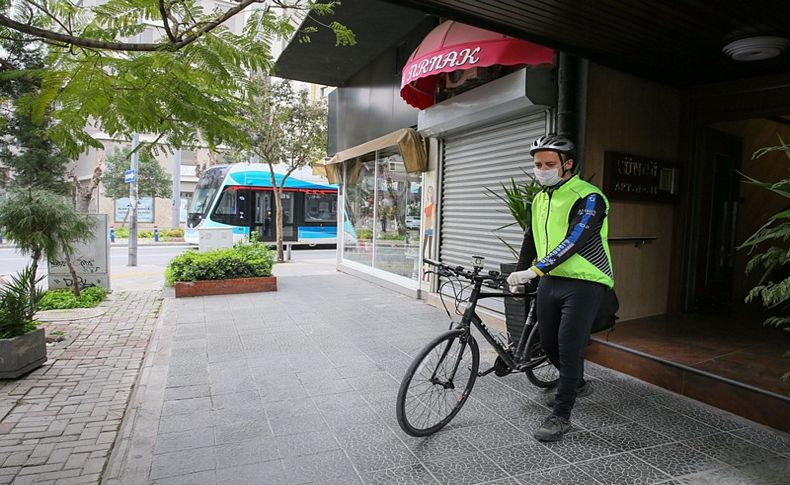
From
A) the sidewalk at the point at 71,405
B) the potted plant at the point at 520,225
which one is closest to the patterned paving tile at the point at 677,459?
the potted plant at the point at 520,225

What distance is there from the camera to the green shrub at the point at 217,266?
8711mm

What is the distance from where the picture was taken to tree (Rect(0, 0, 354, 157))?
3018 millimetres

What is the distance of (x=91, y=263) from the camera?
8.83 meters

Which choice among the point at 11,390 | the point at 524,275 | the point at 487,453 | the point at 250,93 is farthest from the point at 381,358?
the point at 11,390

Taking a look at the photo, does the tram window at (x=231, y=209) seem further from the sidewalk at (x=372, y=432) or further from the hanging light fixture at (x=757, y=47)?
the hanging light fixture at (x=757, y=47)

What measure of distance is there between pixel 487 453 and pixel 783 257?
78.8 inches

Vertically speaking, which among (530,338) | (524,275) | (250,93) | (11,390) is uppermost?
(250,93)

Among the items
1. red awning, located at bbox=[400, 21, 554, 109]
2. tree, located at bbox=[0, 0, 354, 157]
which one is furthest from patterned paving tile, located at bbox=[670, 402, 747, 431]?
tree, located at bbox=[0, 0, 354, 157]

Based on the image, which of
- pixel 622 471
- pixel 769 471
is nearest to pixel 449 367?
pixel 622 471

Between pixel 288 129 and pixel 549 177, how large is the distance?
1267 cm

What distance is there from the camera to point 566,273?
322 centimetres

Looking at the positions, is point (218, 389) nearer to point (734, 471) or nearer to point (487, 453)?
point (487, 453)

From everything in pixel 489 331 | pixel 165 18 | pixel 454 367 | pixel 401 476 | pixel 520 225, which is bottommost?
pixel 401 476

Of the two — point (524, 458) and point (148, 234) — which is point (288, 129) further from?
point (148, 234)
